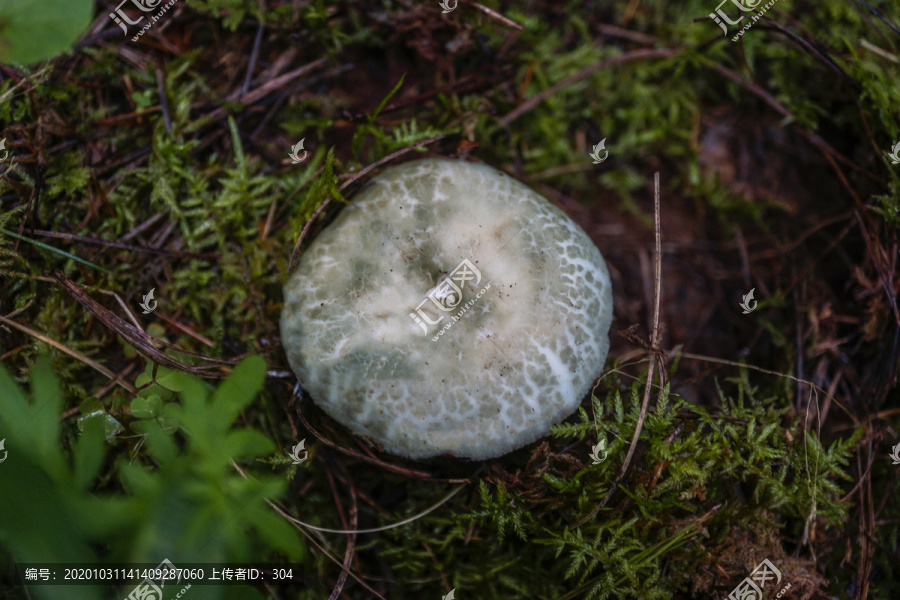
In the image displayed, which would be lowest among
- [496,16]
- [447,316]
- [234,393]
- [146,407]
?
[146,407]

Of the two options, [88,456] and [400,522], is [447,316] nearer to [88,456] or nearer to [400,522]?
[400,522]

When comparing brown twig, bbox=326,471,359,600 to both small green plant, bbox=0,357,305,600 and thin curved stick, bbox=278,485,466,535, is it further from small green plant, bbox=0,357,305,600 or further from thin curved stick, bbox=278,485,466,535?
small green plant, bbox=0,357,305,600

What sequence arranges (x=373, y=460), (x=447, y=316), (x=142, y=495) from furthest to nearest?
(x=373, y=460)
(x=447, y=316)
(x=142, y=495)

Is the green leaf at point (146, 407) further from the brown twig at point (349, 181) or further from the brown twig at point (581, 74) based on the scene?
the brown twig at point (581, 74)

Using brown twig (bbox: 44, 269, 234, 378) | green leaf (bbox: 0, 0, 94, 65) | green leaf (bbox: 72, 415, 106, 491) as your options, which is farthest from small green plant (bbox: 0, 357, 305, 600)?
green leaf (bbox: 0, 0, 94, 65)

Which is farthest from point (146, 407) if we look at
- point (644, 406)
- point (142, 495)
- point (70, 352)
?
point (644, 406)

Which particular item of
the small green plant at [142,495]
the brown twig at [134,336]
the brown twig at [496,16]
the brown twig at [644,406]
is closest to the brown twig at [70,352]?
the brown twig at [134,336]
